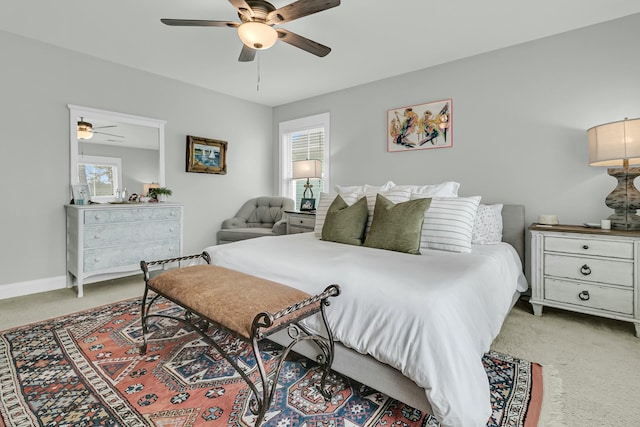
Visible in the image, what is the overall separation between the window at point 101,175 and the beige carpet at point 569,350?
1.08 meters

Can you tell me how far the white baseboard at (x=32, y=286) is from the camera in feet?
9.90

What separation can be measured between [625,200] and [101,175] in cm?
501

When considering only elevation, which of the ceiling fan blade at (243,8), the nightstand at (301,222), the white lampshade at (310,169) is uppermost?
the ceiling fan blade at (243,8)

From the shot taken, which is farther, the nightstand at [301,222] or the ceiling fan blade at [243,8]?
the nightstand at [301,222]

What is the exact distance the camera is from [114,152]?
3668mm

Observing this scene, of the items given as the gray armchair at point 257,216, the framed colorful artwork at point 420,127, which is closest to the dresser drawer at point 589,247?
the framed colorful artwork at point 420,127

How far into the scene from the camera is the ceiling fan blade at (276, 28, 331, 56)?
2.27 meters

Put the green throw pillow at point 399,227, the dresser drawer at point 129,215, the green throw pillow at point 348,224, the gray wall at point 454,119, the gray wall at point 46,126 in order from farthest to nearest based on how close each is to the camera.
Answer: the dresser drawer at point 129,215, the gray wall at point 46,126, the gray wall at point 454,119, the green throw pillow at point 348,224, the green throw pillow at point 399,227

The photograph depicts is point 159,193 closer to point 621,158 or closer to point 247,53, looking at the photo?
point 247,53

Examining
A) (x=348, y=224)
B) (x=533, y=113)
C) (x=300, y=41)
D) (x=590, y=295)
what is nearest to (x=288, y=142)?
(x=300, y=41)

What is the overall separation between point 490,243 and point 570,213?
0.86 meters

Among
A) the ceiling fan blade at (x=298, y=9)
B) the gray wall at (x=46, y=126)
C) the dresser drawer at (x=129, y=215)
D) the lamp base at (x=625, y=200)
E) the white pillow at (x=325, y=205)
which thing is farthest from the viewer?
the dresser drawer at (x=129, y=215)

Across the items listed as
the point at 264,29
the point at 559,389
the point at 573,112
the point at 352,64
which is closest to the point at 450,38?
the point at 352,64

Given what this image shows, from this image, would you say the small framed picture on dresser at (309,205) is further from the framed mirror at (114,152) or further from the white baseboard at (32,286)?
the white baseboard at (32,286)
